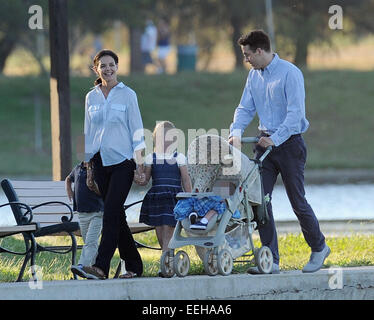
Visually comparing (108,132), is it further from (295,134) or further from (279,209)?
(279,209)

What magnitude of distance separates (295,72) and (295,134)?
48cm

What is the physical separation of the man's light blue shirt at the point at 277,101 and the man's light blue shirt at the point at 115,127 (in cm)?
90

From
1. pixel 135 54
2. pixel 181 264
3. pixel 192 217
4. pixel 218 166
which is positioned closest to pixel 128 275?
pixel 181 264

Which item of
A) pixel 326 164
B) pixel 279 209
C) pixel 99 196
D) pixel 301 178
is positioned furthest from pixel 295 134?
pixel 326 164

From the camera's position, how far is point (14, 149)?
2261 centimetres

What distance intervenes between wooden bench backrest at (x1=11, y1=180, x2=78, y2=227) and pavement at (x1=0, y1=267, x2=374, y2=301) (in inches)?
83.6

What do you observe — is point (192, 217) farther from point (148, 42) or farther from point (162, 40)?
point (162, 40)

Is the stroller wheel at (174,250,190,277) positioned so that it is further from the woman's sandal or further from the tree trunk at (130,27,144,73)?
the tree trunk at (130,27,144,73)

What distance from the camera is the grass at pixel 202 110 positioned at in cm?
2264

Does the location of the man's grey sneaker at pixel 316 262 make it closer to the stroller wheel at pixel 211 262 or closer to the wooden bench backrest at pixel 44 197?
the stroller wheel at pixel 211 262

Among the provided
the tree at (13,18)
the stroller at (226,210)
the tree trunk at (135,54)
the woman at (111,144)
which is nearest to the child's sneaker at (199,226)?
the stroller at (226,210)

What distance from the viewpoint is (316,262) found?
8555 millimetres

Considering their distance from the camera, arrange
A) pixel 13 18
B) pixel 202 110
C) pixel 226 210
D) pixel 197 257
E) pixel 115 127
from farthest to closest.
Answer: pixel 13 18 → pixel 202 110 → pixel 197 257 → pixel 115 127 → pixel 226 210

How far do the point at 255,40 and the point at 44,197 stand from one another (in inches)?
106
